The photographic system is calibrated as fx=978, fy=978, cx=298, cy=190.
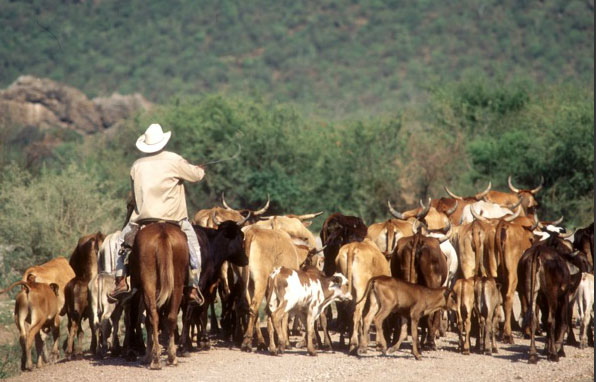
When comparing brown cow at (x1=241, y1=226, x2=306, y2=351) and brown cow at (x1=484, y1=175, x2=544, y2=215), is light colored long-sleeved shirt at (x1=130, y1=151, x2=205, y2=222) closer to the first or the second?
brown cow at (x1=241, y1=226, x2=306, y2=351)

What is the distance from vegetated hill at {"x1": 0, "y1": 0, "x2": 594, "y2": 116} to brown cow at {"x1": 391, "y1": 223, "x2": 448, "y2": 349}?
54.3 meters

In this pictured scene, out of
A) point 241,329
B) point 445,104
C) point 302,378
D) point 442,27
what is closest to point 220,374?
point 302,378

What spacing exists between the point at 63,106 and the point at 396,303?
50.3 metres

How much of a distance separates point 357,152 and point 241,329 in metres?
23.2

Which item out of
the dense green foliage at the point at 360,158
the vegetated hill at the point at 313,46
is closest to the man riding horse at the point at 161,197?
the dense green foliage at the point at 360,158

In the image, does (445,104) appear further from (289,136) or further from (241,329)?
(241,329)

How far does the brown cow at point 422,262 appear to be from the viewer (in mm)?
14133

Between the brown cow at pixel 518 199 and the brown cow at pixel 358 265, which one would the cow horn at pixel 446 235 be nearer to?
the brown cow at pixel 358 265

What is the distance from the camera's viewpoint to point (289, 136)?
125ft

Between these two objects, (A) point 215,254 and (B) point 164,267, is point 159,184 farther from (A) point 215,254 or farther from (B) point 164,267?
(A) point 215,254

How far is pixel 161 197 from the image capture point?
12.5 m

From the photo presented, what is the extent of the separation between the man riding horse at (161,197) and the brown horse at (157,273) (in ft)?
1.35

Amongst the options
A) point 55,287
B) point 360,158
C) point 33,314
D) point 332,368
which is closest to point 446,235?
point 332,368

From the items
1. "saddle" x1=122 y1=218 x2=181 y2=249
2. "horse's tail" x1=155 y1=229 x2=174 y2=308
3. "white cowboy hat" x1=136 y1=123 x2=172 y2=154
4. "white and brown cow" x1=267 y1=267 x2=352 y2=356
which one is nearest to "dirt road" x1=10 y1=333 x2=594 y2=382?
"white and brown cow" x1=267 y1=267 x2=352 y2=356
